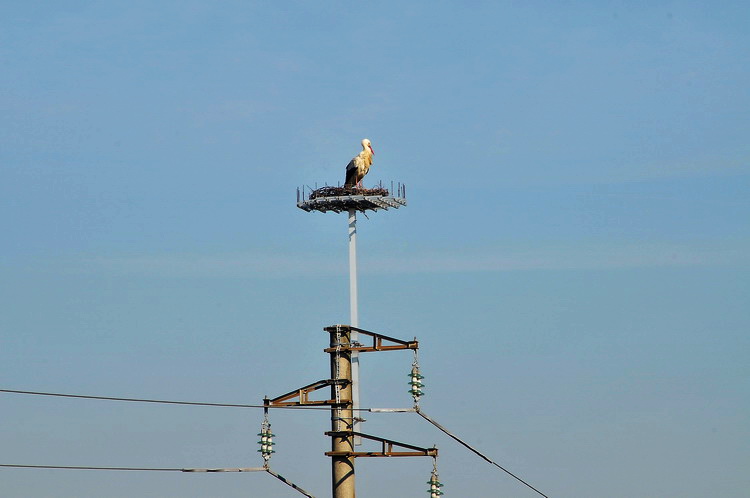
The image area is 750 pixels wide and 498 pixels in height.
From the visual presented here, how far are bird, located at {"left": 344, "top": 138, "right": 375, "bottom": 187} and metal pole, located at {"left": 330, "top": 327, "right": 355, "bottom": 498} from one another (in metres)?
23.0

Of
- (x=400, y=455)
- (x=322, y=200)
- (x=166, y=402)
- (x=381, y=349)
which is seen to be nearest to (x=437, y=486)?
(x=400, y=455)

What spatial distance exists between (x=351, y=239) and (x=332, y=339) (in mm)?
24837

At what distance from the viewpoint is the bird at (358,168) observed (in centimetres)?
8594

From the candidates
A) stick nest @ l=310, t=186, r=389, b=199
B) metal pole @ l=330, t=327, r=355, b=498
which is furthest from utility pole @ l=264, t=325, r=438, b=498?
stick nest @ l=310, t=186, r=389, b=199

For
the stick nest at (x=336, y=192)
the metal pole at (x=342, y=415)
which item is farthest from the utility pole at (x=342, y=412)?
the stick nest at (x=336, y=192)

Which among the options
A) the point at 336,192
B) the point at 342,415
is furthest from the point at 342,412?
the point at 336,192

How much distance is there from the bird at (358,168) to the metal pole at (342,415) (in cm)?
2296

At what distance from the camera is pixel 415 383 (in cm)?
6338

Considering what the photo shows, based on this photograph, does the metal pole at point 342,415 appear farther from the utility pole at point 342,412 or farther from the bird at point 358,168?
the bird at point 358,168

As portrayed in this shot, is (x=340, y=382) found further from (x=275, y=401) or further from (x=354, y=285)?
(x=354, y=285)

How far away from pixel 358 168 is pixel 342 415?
25632 millimetres

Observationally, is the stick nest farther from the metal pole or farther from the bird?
the metal pole

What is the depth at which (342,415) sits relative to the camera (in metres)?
63.3

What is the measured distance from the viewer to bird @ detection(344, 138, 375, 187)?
85.9m
